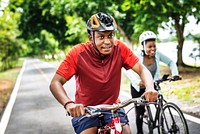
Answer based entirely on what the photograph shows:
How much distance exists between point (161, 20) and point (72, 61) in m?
11.8

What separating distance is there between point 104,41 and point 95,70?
1.05 ft

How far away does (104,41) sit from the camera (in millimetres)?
2947

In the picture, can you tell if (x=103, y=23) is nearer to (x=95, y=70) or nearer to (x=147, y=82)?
(x=95, y=70)

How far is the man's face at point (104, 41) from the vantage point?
294 centimetres

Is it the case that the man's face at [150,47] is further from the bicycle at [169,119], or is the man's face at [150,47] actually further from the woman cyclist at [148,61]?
the bicycle at [169,119]

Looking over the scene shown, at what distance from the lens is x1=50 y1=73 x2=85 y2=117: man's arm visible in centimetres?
259

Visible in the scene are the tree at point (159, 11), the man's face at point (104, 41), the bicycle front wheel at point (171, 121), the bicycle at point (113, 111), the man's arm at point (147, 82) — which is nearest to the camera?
the bicycle at point (113, 111)

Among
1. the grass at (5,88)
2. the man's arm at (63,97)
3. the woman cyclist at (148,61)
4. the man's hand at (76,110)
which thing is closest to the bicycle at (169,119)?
the woman cyclist at (148,61)

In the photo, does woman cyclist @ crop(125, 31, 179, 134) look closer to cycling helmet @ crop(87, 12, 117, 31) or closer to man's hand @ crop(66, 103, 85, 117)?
cycling helmet @ crop(87, 12, 117, 31)

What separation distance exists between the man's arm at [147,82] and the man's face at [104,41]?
1.40ft

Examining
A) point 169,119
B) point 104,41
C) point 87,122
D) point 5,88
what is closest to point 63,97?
point 87,122

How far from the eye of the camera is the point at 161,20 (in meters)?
14.4

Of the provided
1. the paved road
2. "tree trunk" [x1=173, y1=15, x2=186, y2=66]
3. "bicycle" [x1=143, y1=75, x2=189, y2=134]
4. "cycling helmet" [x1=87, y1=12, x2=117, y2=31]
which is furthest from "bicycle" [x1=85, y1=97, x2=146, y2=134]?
"tree trunk" [x1=173, y1=15, x2=186, y2=66]

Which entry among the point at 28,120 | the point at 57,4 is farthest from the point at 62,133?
the point at 57,4
